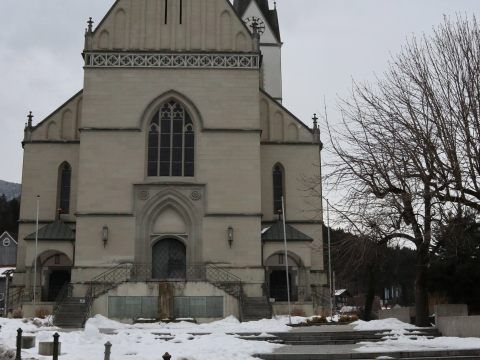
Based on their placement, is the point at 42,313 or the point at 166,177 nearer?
the point at 42,313

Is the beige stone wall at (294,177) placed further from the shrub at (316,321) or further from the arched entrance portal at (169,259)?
the shrub at (316,321)

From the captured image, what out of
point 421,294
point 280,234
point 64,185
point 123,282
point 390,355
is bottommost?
point 390,355

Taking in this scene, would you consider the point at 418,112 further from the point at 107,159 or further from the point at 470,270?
the point at 107,159

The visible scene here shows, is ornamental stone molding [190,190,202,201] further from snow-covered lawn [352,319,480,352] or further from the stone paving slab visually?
the stone paving slab

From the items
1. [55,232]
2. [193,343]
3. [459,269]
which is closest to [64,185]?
[55,232]

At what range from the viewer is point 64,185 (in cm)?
3762

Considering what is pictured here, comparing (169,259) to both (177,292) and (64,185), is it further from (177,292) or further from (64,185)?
(64,185)

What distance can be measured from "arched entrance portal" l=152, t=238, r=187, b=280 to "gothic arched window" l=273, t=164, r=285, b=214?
19.1 ft

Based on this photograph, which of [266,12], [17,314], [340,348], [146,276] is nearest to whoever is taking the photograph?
[340,348]

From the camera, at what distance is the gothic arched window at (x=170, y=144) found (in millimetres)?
35219

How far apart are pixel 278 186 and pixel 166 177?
21.4 ft

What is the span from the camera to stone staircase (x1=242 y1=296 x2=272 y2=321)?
2980 centimetres

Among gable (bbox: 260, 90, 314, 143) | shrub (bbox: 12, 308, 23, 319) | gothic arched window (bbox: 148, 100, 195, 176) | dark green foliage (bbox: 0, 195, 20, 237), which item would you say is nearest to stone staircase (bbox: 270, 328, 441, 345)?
gothic arched window (bbox: 148, 100, 195, 176)

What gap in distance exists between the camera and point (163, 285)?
30062mm
